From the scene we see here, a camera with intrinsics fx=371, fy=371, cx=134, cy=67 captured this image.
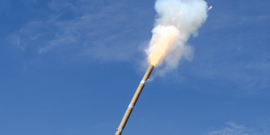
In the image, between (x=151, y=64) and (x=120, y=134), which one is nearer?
(x=120, y=134)

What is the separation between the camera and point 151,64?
70.1 m

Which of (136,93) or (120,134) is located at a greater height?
(136,93)

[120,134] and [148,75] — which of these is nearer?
[120,134]

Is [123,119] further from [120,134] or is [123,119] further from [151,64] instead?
[151,64]

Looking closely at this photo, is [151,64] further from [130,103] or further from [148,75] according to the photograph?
[130,103]

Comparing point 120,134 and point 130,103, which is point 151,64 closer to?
point 130,103

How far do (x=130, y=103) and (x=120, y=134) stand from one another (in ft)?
19.5

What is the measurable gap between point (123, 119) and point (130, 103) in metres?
3.25

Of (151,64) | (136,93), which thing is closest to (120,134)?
(136,93)

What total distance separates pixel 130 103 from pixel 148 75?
20.7 ft

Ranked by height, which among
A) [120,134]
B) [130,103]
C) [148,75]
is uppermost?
[148,75]

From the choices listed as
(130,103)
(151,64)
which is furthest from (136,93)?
(151,64)

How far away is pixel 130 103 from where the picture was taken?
6694 centimetres

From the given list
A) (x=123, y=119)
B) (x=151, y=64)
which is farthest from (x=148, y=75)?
(x=123, y=119)
